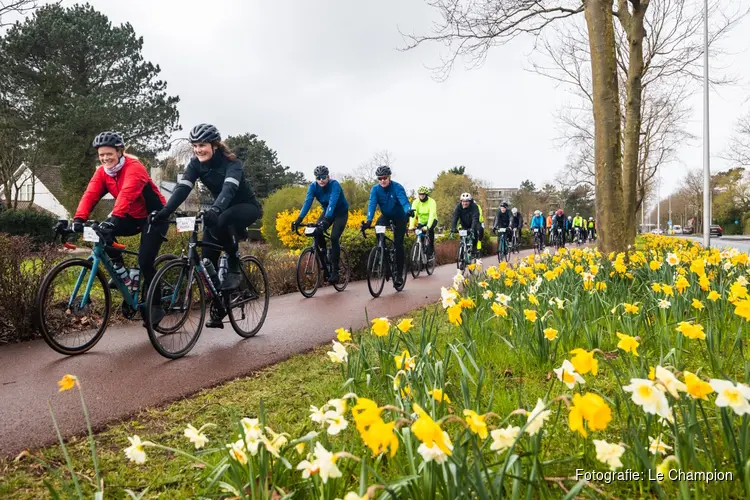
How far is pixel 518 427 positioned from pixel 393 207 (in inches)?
284

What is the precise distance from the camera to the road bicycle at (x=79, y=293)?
4.07 meters

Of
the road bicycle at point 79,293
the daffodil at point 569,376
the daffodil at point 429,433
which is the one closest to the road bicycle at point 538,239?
the road bicycle at point 79,293

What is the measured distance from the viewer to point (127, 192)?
4.49 m

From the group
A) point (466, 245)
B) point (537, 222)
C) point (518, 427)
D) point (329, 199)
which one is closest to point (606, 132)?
point (329, 199)

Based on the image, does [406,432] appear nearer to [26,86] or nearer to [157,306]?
[157,306]

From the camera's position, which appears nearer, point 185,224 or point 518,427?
point 518,427

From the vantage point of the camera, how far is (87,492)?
1915mm

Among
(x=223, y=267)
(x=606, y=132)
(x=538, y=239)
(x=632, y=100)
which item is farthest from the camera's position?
(x=538, y=239)

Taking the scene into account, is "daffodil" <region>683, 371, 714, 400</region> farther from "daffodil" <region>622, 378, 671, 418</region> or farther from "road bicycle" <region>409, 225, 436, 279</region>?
"road bicycle" <region>409, 225, 436, 279</region>

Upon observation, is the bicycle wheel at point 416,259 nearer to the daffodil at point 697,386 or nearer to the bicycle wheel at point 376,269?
the bicycle wheel at point 376,269

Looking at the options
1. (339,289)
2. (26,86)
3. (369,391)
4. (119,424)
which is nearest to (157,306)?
(119,424)

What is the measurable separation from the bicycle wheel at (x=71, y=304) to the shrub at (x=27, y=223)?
2075 centimetres

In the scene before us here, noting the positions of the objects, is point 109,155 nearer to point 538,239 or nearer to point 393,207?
point 393,207

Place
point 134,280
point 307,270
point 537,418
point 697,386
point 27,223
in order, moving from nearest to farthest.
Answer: point 697,386
point 537,418
point 134,280
point 307,270
point 27,223
